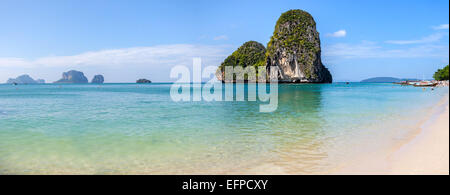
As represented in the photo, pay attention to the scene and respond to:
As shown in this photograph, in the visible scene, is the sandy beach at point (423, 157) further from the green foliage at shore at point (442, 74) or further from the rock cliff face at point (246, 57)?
the rock cliff face at point (246, 57)

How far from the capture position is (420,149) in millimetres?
6938

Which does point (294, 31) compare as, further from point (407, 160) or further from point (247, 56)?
point (407, 160)

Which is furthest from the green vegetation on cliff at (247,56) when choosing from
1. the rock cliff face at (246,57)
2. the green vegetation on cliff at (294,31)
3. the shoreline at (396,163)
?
the shoreline at (396,163)

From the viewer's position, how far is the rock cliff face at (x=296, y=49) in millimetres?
118625

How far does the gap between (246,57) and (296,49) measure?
43.9 meters

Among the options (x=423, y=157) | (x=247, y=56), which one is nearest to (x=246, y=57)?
(x=247, y=56)

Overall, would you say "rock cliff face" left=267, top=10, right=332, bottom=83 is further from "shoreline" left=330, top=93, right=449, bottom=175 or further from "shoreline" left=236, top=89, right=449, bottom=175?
"shoreline" left=236, top=89, right=449, bottom=175

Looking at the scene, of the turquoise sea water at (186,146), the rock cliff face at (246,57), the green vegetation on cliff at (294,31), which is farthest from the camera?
the rock cliff face at (246,57)

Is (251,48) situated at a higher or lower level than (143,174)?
higher

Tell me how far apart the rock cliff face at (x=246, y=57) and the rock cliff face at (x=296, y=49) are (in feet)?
87.8

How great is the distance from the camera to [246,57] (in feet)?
522
